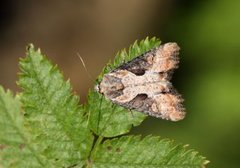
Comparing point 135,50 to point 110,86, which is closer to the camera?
point 135,50

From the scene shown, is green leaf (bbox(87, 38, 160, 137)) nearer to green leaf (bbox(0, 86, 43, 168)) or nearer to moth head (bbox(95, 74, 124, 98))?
moth head (bbox(95, 74, 124, 98))

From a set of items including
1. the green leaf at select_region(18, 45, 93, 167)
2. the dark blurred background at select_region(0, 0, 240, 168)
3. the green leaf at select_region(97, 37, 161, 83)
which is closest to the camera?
the green leaf at select_region(18, 45, 93, 167)

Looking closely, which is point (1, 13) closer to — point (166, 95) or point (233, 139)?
point (233, 139)

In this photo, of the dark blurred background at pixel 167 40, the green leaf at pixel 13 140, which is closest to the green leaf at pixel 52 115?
the green leaf at pixel 13 140

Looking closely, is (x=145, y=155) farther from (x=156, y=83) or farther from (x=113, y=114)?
(x=156, y=83)

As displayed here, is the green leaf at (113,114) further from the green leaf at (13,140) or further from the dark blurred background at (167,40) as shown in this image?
the dark blurred background at (167,40)

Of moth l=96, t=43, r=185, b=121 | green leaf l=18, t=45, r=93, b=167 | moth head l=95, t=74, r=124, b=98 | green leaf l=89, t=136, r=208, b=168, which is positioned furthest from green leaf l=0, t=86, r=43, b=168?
moth l=96, t=43, r=185, b=121

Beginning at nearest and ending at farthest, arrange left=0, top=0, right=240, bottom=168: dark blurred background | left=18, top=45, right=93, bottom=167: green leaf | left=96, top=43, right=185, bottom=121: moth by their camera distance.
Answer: left=18, top=45, right=93, bottom=167: green leaf, left=96, top=43, right=185, bottom=121: moth, left=0, top=0, right=240, bottom=168: dark blurred background

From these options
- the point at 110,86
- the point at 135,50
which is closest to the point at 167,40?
the point at 110,86
